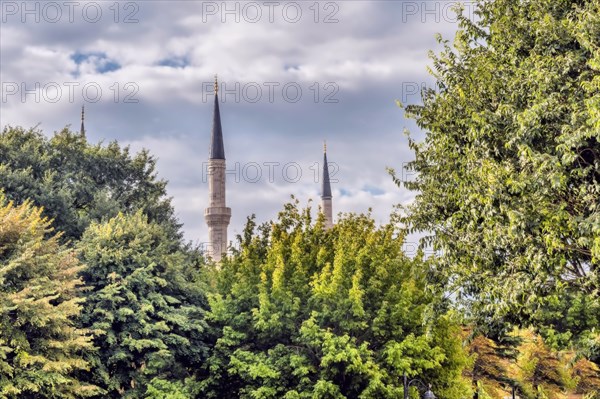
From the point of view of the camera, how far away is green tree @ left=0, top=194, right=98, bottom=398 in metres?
23.4

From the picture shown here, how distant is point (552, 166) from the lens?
52.7ft

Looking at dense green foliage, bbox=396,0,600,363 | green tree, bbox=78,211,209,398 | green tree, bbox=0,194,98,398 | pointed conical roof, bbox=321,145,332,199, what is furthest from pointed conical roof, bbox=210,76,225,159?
dense green foliage, bbox=396,0,600,363

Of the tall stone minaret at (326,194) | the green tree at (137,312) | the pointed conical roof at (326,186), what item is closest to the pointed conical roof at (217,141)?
the tall stone minaret at (326,194)

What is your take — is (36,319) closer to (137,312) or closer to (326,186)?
(137,312)

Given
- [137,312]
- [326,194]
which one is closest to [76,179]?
[137,312]

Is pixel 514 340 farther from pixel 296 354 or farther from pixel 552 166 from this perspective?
pixel 552 166

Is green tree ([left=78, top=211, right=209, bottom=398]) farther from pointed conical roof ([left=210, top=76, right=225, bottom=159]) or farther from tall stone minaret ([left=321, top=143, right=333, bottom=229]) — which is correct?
tall stone minaret ([left=321, top=143, right=333, bottom=229])

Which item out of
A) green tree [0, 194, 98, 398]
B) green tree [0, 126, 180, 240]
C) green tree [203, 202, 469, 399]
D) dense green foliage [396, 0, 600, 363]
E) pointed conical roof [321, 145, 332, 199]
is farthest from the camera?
pointed conical roof [321, 145, 332, 199]

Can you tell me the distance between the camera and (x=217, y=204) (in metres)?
55.4

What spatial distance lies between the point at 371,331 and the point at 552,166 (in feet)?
Result: 47.1

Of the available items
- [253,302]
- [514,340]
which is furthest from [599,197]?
[514,340]

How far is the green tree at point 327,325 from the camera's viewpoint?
2728 cm

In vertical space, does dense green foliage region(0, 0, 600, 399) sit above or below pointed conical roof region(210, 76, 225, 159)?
below

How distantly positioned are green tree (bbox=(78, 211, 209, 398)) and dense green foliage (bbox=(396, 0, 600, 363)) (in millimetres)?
11834
